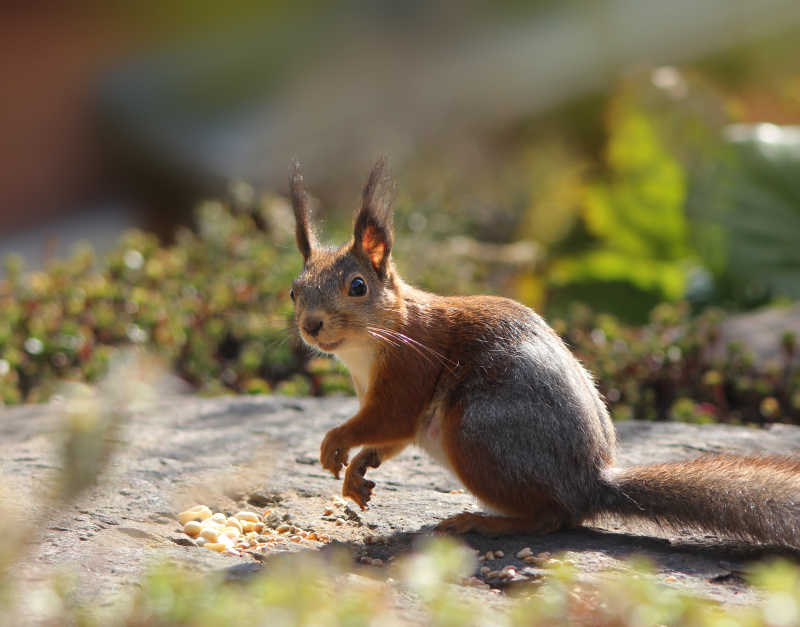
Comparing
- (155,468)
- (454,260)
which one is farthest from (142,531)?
(454,260)

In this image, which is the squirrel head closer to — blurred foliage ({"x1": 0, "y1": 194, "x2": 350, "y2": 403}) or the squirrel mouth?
the squirrel mouth

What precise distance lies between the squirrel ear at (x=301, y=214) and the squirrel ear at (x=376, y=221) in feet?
0.72

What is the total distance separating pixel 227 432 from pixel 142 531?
3.75ft

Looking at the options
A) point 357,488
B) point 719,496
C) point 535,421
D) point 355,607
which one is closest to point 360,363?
point 357,488

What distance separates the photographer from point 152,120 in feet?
35.8

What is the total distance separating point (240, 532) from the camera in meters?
3.01

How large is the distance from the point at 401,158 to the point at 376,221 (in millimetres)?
6640

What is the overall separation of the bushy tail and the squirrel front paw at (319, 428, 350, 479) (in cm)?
78

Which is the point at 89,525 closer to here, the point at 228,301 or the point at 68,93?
the point at 228,301

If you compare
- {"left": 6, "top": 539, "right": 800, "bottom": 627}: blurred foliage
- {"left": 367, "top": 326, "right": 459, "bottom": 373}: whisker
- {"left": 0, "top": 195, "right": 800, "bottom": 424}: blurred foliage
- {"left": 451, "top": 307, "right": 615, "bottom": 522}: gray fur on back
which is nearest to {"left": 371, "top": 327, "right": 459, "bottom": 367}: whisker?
{"left": 367, "top": 326, "right": 459, "bottom": 373}: whisker

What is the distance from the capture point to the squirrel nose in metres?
3.05

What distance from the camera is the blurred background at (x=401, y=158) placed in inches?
235

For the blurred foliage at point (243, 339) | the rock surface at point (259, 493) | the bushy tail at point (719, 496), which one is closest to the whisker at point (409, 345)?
the rock surface at point (259, 493)

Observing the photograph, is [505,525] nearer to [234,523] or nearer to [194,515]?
[234,523]
